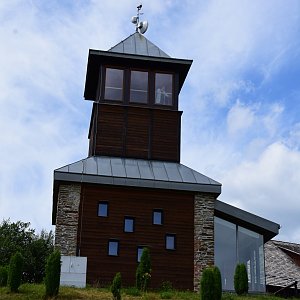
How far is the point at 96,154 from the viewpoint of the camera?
2684cm

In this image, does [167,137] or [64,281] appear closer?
[64,281]

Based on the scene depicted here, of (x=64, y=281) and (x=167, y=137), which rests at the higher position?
(x=167, y=137)

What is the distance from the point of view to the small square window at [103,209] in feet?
81.2

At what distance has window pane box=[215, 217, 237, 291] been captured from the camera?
25.5 m

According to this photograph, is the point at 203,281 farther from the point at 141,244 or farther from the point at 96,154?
the point at 96,154

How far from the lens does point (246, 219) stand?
26.3 meters

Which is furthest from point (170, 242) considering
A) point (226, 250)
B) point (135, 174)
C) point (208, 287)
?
point (208, 287)

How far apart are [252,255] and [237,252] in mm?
871

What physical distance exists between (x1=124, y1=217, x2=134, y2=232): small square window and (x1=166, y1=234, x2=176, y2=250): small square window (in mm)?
1396

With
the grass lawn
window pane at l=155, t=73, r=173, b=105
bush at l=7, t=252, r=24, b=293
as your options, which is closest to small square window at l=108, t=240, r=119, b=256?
the grass lawn

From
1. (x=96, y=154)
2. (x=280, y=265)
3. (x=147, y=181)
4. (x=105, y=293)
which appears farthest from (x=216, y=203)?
(x=280, y=265)

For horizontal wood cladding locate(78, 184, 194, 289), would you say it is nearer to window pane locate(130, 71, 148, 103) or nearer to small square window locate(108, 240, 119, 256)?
small square window locate(108, 240, 119, 256)

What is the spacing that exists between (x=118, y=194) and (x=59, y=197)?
2235 millimetres

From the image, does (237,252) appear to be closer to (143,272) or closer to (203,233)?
(203,233)
